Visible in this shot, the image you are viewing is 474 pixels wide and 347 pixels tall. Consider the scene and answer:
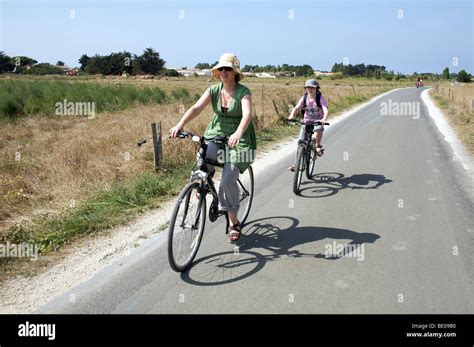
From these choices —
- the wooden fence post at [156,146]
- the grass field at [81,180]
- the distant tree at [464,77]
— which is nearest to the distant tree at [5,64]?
the grass field at [81,180]

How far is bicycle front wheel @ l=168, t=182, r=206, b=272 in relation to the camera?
3707 millimetres

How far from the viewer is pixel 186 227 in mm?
3973

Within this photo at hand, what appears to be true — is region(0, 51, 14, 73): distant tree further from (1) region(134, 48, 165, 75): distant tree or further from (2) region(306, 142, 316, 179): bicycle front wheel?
(2) region(306, 142, 316, 179): bicycle front wheel

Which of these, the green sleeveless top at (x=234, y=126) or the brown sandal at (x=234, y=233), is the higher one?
the green sleeveless top at (x=234, y=126)

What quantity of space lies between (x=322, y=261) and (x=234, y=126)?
5.86 ft

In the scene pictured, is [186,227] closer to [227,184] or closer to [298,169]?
[227,184]

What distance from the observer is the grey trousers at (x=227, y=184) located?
4047 millimetres

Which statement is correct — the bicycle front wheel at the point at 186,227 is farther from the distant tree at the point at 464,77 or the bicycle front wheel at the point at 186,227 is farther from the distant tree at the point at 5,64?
the distant tree at the point at 464,77

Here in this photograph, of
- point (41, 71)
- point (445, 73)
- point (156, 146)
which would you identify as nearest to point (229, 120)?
point (156, 146)

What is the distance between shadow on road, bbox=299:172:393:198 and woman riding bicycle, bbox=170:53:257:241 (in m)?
2.60

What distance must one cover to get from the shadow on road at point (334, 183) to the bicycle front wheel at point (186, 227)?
2.81 m

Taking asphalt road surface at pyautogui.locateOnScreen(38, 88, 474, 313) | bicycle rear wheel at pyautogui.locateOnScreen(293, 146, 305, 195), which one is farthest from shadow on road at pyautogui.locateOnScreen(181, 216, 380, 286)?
bicycle rear wheel at pyautogui.locateOnScreen(293, 146, 305, 195)

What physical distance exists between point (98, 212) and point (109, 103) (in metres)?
17.5

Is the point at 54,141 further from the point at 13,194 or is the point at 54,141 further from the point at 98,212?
the point at 98,212
